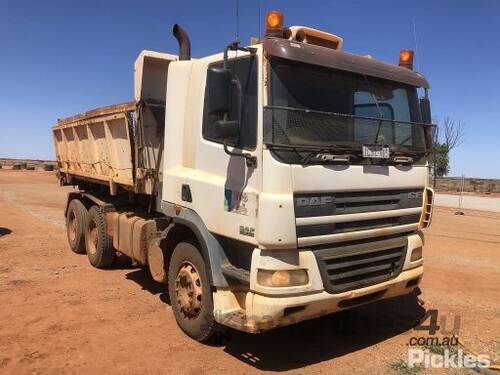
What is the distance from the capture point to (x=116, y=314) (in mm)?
6230

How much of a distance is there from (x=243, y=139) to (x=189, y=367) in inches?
86.2

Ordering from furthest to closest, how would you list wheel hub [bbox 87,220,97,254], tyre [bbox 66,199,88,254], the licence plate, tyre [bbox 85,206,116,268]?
tyre [bbox 66,199,88,254]
wheel hub [bbox 87,220,97,254]
tyre [bbox 85,206,116,268]
the licence plate

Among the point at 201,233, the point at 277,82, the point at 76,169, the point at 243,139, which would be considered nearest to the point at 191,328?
the point at 201,233

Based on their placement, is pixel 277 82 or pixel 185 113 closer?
pixel 277 82

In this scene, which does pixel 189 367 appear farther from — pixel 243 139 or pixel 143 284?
pixel 143 284

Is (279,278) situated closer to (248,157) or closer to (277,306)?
(277,306)

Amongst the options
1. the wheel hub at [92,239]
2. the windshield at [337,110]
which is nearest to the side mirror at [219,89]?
the windshield at [337,110]

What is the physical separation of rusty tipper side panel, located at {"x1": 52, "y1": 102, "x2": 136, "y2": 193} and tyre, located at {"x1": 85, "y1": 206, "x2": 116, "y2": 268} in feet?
1.94

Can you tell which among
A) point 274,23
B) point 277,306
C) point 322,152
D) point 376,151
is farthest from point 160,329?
point 274,23

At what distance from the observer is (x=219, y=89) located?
14.3 ft

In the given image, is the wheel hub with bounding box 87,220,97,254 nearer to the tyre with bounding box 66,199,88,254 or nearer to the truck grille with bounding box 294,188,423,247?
the tyre with bounding box 66,199,88,254

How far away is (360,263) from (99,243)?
16.1 feet

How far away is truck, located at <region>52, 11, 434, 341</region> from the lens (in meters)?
4.35

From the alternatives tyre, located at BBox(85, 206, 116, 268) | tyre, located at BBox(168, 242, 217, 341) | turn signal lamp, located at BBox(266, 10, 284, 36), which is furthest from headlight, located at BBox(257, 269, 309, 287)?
tyre, located at BBox(85, 206, 116, 268)
